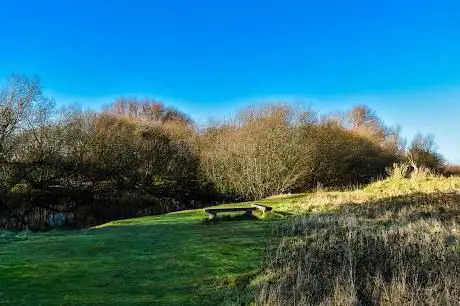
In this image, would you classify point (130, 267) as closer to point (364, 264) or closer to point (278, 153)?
point (364, 264)

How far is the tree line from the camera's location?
27531 millimetres

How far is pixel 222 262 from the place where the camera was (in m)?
8.09

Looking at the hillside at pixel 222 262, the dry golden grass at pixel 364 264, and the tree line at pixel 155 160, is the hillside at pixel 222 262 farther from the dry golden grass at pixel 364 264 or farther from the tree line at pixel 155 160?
the tree line at pixel 155 160

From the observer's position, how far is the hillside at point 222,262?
611 cm

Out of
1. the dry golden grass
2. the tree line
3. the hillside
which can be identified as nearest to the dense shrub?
the tree line

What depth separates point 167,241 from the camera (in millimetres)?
10453

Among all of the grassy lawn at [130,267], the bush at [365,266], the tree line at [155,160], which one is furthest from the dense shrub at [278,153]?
the bush at [365,266]

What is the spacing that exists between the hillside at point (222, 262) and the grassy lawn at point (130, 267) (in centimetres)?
2

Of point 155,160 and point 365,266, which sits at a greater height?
point 155,160

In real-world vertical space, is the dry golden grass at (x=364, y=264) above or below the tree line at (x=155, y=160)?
below

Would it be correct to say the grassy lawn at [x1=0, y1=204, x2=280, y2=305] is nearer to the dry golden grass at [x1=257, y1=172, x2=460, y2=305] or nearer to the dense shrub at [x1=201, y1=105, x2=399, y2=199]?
the dry golden grass at [x1=257, y1=172, x2=460, y2=305]

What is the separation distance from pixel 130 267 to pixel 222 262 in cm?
162

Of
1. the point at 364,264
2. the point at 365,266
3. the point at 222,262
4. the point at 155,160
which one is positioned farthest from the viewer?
the point at 155,160

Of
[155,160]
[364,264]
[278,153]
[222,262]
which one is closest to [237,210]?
[222,262]
